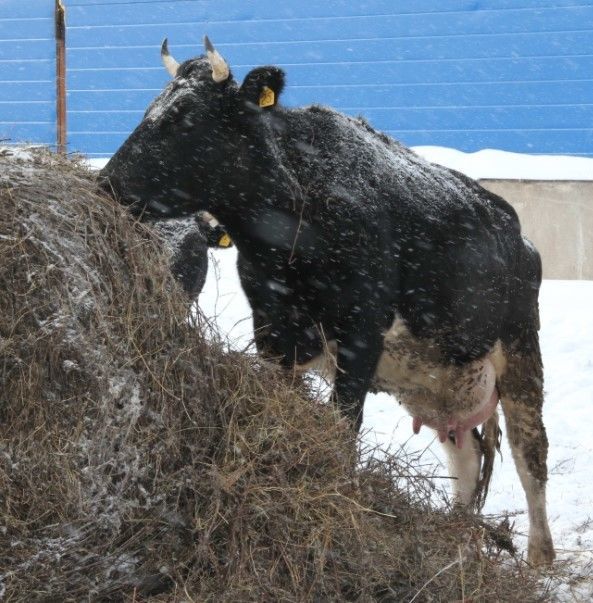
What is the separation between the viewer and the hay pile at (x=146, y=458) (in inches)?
118

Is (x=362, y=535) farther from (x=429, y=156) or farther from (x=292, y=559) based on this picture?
(x=429, y=156)

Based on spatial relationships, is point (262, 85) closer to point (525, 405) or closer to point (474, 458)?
point (525, 405)

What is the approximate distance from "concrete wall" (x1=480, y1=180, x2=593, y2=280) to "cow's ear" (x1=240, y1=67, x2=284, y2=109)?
7.50 m

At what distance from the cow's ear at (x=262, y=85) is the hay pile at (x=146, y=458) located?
1.37 meters

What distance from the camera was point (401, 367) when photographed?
576 centimetres

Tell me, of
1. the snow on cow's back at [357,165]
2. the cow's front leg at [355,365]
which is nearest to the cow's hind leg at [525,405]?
the snow on cow's back at [357,165]

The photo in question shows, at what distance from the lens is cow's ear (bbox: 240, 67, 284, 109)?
4926 mm

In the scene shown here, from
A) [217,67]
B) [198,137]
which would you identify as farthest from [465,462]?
[217,67]

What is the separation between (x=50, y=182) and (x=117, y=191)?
0.79 meters

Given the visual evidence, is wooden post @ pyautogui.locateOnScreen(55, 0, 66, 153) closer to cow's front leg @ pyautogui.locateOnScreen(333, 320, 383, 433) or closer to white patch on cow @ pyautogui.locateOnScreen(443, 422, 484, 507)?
white patch on cow @ pyautogui.locateOnScreen(443, 422, 484, 507)

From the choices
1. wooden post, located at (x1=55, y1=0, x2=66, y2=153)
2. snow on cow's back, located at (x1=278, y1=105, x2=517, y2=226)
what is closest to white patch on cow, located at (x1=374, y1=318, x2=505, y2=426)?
→ snow on cow's back, located at (x1=278, y1=105, x2=517, y2=226)

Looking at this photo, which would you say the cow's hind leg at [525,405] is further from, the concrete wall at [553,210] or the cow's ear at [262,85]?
the concrete wall at [553,210]

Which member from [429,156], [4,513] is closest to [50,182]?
[4,513]

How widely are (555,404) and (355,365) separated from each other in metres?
4.24
